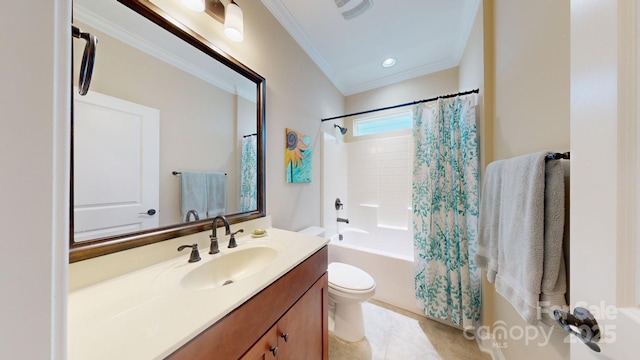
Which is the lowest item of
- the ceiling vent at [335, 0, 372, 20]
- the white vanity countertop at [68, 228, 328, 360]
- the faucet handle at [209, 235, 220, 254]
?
the white vanity countertop at [68, 228, 328, 360]

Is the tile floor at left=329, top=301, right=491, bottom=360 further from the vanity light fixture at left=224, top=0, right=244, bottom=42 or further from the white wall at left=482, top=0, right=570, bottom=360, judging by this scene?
the vanity light fixture at left=224, top=0, right=244, bottom=42

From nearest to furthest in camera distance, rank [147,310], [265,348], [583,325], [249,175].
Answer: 1. [583,325]
2. [147,310]
3. [265,348]
4. [249,175]

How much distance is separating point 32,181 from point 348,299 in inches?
59.5

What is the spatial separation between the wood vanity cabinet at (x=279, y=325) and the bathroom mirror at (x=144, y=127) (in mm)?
541

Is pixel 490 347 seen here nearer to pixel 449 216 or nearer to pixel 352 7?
pixel 449 216

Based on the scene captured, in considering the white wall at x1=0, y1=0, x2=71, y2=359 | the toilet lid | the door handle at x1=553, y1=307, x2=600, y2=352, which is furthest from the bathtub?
the white wall at x1=0, y1=0, x2=71, y2=359

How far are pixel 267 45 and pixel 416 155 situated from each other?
5.05 ft

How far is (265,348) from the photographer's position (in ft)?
2.25

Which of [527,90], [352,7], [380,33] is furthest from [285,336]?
[380,33]

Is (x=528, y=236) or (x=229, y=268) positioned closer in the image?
(x=528, y=236)

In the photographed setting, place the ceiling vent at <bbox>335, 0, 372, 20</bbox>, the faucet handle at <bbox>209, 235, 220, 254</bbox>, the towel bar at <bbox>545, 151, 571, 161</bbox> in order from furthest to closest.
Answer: the ceiling vent at <bbox>335, 0, 372, 20</bbox>, the faucet handle at <bbox>209, 235, 220, 254</bbox>, the towel bar at <bbox>545, 151, 571, 161</bbox>

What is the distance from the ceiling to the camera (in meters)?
1.53

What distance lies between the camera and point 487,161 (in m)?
1.35

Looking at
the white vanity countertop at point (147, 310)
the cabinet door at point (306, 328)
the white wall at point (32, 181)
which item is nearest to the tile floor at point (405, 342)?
the cabinet door at point (306, 328)
